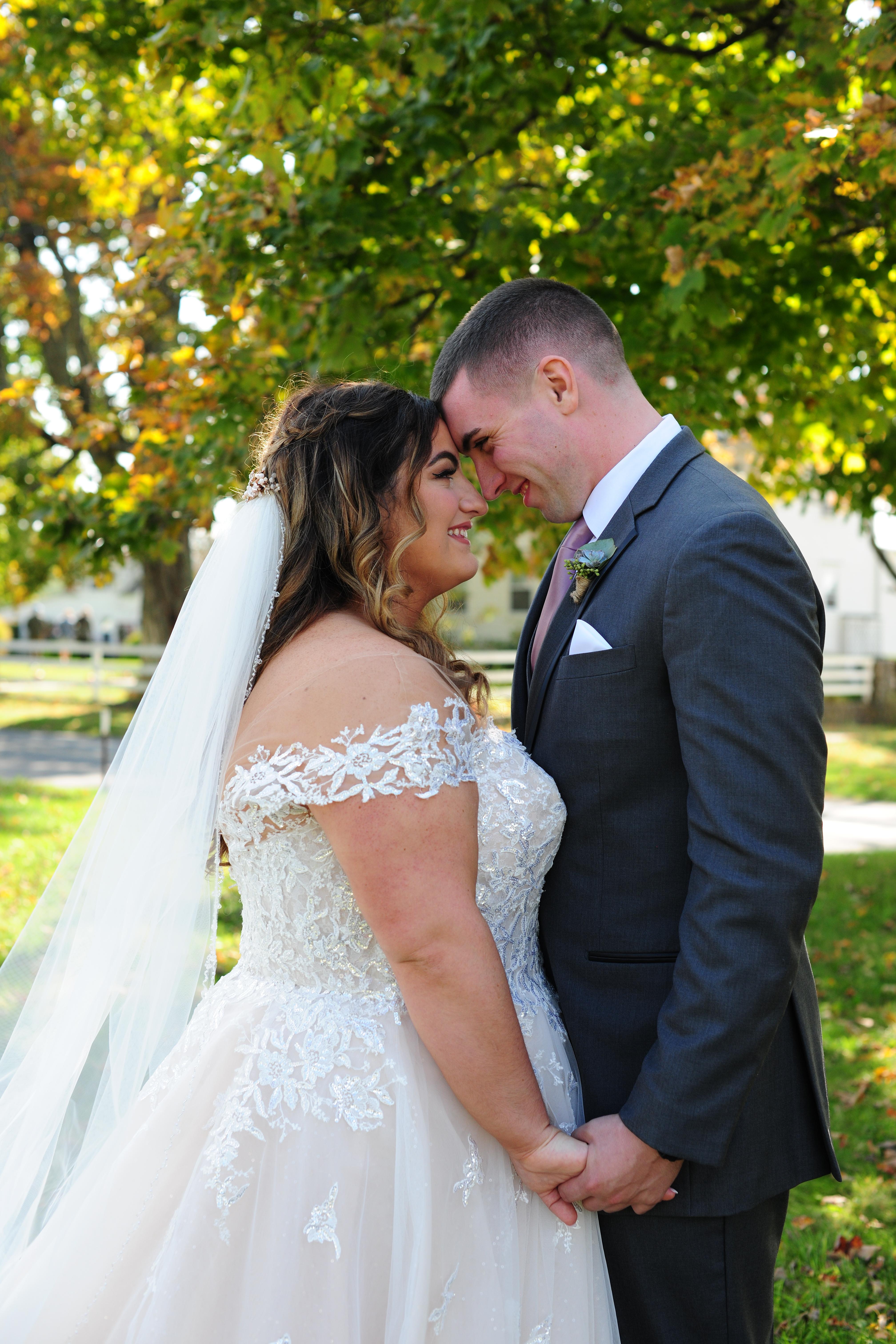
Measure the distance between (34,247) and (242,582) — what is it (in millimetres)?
14230

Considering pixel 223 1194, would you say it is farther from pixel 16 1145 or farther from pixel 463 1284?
pixel 16 1145

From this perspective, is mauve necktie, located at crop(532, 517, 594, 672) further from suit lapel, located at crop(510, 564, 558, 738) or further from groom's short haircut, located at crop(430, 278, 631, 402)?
groom's short haircut, located at crop(430, 278, 631, 402)

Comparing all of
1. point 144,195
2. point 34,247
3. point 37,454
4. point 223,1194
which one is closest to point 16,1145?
point 223,1194

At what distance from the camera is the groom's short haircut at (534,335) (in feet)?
8.55

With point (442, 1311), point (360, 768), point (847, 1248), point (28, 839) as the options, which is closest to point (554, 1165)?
point (442, 1311)

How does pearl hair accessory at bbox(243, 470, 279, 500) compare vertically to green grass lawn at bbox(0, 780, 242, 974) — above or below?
above

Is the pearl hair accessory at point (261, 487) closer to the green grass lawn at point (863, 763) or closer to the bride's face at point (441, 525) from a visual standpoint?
the bride's face at point (441, 525)

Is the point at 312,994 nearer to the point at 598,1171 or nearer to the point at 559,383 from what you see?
the point at 598,1171

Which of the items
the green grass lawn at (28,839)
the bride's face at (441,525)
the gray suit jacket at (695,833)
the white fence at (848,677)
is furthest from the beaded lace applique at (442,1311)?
the white fence at (848,677)

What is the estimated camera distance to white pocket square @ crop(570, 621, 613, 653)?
2291 mm

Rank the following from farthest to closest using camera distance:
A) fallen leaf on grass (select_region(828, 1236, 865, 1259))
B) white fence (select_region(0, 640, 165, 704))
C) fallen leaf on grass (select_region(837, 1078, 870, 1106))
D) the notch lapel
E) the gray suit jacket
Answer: white fence (select_region(0, 640, 165, 704)), fallen leaf on grass (select_region(837, 1078, 870, 1106)), fallen leaf on grass (select_region(828, 1236, 865, 1259)), the notch lapel, the gray suit jacket

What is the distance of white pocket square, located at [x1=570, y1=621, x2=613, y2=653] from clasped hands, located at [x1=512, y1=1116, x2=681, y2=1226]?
38.1 inches

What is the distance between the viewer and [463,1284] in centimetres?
209

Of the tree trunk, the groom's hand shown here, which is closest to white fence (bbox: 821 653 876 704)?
the tree trunk
